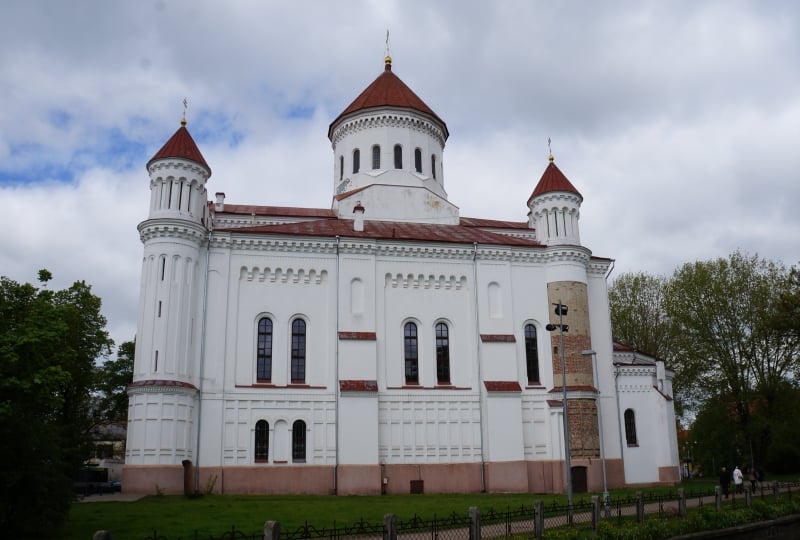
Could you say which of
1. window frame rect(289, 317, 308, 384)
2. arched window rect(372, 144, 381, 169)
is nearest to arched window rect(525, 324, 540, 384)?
window frame rect(289, 317, 308, 384)

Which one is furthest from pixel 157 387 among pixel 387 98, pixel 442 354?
pixel 387 98

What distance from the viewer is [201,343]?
31.4m

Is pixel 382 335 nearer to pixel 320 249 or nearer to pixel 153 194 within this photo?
pixel 320 249

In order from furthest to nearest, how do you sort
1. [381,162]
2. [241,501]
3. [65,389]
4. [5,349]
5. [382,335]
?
[381,162], [65,389], [382,335], [241,501], [5,349]

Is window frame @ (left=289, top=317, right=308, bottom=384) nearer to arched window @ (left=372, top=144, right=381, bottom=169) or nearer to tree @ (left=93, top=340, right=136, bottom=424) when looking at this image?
arched window @ (left=372, top=144, right=381, bottom=169)

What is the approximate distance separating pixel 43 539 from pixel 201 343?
14.5m

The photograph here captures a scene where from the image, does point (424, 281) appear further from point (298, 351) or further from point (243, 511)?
point (243, 511)

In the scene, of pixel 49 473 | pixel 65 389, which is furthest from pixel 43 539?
pixel 65 389

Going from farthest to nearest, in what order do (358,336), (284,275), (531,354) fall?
1. (531,354)
2. (284,275)
3. (358,336)

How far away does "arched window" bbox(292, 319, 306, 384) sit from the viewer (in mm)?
32438

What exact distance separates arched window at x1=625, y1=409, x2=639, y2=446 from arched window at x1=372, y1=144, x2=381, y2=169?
2040 cm

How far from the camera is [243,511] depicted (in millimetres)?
22359

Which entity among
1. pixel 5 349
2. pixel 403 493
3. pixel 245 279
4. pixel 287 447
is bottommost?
pixel 403 493

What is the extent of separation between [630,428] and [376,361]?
14.4 m
